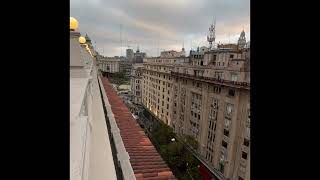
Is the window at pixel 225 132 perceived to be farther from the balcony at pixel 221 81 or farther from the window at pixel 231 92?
the balcony at pixel 221 81

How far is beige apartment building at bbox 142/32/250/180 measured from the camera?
674 inches

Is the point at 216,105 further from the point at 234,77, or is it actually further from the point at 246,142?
the point at 246,142

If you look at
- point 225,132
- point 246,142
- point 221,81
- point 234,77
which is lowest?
point 246,142

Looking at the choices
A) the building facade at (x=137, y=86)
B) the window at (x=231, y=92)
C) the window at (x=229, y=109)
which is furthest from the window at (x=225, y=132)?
the building facade at (x=137, y=86)

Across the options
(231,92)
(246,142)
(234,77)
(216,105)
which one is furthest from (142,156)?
(216,105)

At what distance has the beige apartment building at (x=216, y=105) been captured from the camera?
1711 centimetres

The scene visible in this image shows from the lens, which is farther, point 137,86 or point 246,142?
point 137,86

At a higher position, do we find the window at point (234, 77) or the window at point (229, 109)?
the window at point (234, 77)

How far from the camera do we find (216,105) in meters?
20.3
